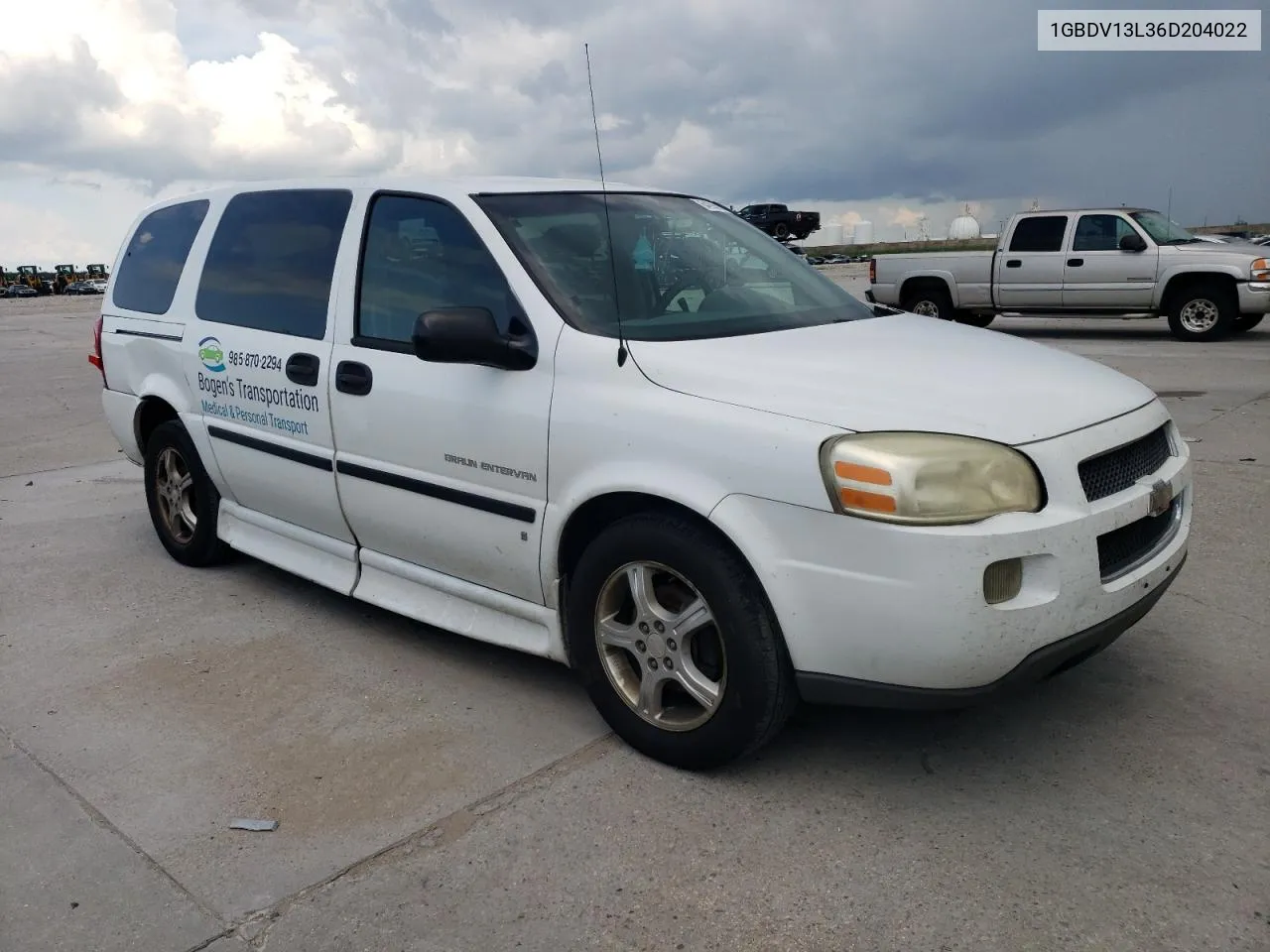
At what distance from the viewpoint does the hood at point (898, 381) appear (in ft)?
9.12

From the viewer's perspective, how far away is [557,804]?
2.99 meters

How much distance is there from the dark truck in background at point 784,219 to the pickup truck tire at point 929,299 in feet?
70.1

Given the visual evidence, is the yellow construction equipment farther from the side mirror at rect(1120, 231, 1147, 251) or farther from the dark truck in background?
the side mirror at rect(1120, 231, 1147, 251)

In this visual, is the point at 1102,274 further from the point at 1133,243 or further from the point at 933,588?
the point at 933,588

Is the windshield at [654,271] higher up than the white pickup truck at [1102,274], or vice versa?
the windshield at [654,271]

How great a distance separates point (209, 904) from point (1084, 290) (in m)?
14.4

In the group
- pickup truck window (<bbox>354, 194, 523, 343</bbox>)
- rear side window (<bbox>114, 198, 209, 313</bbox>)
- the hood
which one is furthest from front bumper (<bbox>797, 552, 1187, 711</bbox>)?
rear side window (<bbox>114, 198, 209, 313</bbox>)

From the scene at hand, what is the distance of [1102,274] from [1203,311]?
131 cm

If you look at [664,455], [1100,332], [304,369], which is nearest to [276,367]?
[304,369]

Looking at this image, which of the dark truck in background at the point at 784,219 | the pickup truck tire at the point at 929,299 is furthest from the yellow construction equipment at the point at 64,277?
the pickup truck tire at the point at 929,299

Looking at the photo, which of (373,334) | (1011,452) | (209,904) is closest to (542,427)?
(373,334)

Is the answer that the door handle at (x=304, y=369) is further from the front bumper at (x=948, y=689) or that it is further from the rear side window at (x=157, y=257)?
the front bumper at (x=948, y=689)

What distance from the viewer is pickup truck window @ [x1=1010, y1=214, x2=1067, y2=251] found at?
14.8 meters

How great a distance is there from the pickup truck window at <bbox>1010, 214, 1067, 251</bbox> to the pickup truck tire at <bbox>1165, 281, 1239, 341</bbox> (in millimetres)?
1656
